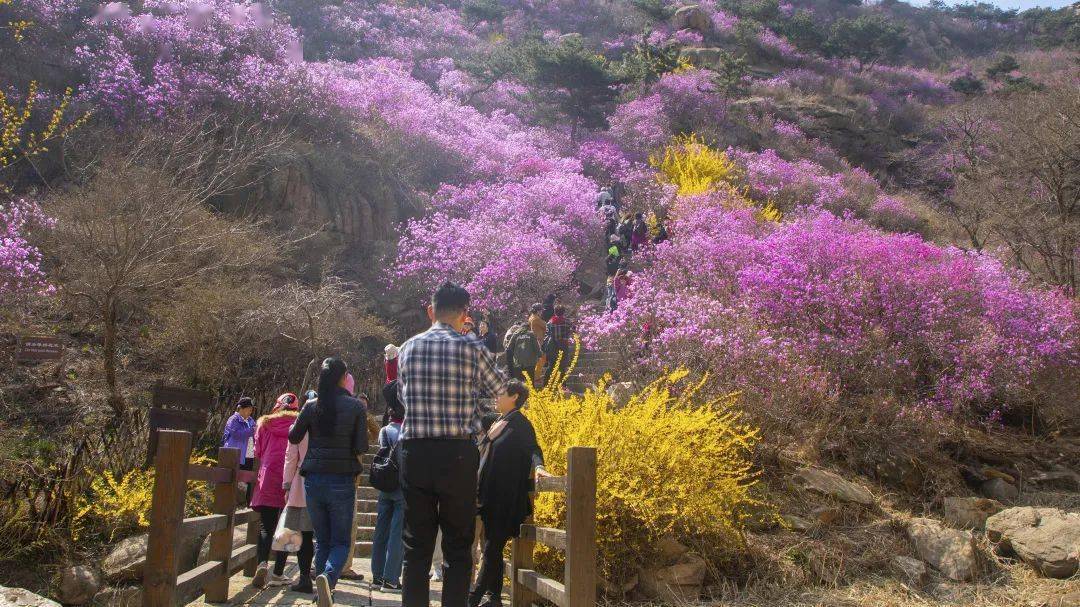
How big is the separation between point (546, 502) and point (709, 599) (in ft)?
4.83

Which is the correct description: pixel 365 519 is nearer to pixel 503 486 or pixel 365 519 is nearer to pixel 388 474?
pixel 388 474

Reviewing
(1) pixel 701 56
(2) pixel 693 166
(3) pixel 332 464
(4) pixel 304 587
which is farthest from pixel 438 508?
(1) pixel 701 56

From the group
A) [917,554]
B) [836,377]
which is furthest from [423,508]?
[836,377]

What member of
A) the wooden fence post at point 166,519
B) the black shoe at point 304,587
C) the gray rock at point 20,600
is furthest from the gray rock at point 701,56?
the gray rock at point 20,600

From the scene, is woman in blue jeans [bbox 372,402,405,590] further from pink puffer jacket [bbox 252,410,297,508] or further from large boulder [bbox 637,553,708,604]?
large boulder [bbox 637,553,708,604]

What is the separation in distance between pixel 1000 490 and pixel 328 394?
733 centimetres

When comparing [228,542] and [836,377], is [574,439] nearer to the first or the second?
[228,542]

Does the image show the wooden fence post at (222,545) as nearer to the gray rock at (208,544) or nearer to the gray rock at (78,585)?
the gray rock at (208,544)

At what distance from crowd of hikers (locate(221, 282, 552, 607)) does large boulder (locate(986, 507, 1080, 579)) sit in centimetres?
450

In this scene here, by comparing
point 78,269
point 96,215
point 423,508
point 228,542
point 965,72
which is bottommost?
point 228,542

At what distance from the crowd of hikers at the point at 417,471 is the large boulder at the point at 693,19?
3614 centimetres

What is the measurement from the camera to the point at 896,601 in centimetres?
584

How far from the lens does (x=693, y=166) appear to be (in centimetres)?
2441

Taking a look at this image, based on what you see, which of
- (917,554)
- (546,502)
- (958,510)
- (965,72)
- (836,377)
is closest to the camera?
(546,502)
